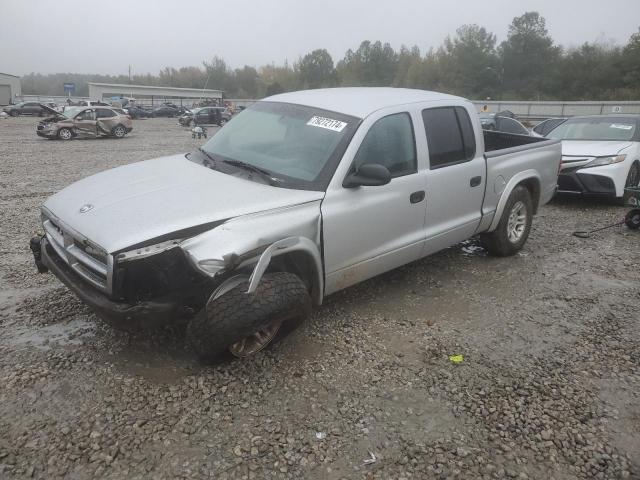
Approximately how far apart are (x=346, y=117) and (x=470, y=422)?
2.34 meters

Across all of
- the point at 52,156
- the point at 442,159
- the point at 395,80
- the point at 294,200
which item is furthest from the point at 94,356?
the point at 395,80

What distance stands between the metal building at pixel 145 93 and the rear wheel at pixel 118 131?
54.5 m

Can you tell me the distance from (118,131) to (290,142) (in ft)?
68.1

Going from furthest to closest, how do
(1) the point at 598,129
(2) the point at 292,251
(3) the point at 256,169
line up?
(1) the point at 598,129
(3) the point at 256,169
(2) the point at 292,251

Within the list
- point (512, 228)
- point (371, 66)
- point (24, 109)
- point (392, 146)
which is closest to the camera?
point (392, 146)

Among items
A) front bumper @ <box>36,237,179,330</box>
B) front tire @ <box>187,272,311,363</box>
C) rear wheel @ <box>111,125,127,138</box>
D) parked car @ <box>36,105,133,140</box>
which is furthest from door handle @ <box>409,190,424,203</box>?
rear wheel @ <box>111,125,127,138</box>

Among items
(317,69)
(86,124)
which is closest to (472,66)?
(317,69)

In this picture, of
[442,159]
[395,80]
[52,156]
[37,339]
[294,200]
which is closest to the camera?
[294,200]

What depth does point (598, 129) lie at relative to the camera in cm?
913

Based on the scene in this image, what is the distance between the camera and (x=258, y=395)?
3.04 metres

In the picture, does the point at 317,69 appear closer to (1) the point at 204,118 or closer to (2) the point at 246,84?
(2) the point at 246,84

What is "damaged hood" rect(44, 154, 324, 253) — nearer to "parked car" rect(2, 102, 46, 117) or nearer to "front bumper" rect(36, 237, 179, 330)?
"front bumper" rect(36, 237, 179, 330)

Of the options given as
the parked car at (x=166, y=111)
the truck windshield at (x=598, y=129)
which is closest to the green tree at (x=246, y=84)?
the parked car at (x=166, y=111)

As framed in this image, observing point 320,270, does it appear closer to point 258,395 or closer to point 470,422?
point 258,395
